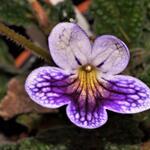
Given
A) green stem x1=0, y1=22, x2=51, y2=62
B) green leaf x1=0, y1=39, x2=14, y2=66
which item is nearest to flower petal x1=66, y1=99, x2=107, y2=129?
green stem x1=0, y1=22, x2=51, y2=62

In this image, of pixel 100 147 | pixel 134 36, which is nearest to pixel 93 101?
pixel 100 147

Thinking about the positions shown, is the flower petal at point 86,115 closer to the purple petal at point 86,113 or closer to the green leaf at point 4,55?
the purple petal at point 86,113

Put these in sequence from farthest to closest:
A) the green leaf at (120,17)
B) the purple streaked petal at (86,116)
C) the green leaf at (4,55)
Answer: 1. the green leaf at (4,55)
2. the green leaf at (120,17)
3. the purple streaked petal at (86,116)

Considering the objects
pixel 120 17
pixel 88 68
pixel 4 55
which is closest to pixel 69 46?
pixel 88 68

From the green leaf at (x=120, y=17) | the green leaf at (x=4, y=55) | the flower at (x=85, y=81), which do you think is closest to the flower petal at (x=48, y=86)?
the flower at (x=85, y=81)

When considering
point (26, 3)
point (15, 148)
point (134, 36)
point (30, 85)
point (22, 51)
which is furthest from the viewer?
point (22, 51)

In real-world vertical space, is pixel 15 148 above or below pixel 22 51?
above

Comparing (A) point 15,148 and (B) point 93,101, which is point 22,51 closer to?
(A) point 15,148
